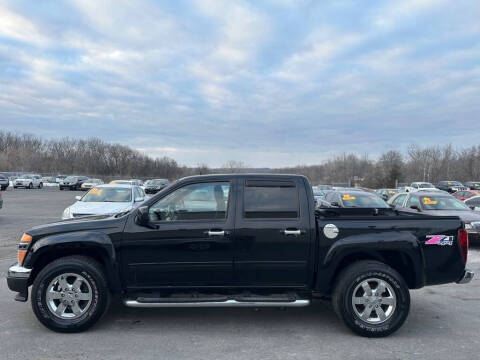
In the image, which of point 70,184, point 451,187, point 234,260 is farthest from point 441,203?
point 451,187

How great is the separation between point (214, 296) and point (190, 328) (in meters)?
0.50

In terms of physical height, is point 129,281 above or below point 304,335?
above

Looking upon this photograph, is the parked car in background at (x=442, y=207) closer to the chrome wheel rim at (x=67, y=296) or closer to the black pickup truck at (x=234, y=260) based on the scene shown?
the black pickup truck at (x=234, y=260)

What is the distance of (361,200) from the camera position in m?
12.5

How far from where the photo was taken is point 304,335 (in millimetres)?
4656

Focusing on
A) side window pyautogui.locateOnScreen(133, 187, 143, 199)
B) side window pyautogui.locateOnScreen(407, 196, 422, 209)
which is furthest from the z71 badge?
side window pyautogui.locateOnScreen(133, 187, 143, 199)

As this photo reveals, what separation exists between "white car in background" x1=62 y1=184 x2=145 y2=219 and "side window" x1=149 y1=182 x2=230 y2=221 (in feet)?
20.2

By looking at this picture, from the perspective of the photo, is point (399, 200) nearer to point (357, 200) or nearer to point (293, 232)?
point (357, 200)

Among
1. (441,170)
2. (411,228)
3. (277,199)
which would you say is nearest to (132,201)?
(277,199)

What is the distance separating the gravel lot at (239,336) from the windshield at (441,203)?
6092mm

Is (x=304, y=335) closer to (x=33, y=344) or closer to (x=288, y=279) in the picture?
(x=288, y=279)

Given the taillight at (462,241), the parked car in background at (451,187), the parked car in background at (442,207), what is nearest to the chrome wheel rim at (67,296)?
the taillight at (462,241)

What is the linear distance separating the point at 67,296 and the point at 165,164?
399ft

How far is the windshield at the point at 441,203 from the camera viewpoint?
11.5 metres
